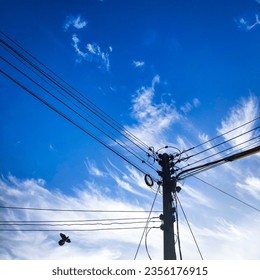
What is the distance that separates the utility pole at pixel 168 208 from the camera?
9.00 meters

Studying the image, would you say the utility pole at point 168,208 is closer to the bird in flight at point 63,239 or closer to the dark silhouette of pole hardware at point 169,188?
the dark silhouette of pole hardware at point 169,188

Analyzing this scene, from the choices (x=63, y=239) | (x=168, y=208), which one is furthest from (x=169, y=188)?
(x=63, y=239)

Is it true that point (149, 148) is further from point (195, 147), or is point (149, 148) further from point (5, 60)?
point (5, 60)

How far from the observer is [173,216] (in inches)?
390

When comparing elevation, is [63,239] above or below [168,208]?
below

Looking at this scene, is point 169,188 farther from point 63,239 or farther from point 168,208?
point 63,239

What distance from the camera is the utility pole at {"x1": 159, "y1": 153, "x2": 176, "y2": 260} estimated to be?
29.5 ft

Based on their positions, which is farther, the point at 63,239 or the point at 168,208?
the point at 63,239

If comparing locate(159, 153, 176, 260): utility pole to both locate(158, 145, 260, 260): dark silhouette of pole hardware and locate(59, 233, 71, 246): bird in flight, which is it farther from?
locate(59, 233, 71, 246): bird in flight

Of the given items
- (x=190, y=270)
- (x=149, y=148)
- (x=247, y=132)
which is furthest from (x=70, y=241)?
(x=247, y=132)

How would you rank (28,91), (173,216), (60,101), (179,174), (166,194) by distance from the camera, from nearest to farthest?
(28,91), (60,101), (173,216), (166,194), (179,174)

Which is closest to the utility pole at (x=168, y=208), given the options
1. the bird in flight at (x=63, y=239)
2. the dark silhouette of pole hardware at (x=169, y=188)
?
the dark silhouette of pole hardware at (x=169, y=188)

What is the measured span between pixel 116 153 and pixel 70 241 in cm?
488

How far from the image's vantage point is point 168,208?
10.1 meters
